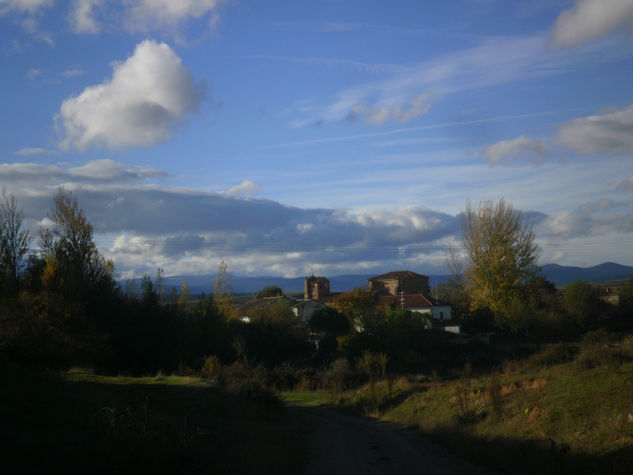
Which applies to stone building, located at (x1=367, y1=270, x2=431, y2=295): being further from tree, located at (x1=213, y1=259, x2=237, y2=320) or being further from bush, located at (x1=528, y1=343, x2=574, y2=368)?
bush, located at (x1=528, y1=343, x2=574, y2=368)

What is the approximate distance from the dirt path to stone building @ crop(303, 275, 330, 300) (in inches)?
3137

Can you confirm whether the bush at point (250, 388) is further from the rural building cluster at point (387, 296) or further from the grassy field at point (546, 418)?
the rural building cluster at point (387, 296)

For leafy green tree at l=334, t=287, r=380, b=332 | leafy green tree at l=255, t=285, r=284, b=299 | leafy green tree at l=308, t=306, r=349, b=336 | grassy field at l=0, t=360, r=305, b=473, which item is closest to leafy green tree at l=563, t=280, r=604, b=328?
leafy green tree at l=334, t=287, r=380, b=332

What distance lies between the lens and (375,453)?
→ 47.0ft

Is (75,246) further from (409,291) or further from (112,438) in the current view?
(409,291)

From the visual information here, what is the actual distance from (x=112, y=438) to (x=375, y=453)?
7740mm

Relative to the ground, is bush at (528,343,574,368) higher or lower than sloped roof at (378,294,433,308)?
lower

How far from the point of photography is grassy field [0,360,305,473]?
27.5ft

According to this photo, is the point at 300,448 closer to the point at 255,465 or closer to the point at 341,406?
the point at 255,465

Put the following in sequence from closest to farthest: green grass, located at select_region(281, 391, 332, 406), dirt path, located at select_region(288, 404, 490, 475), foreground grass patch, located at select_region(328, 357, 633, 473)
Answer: foreground grass patch, located at select_region(328, 357, 633, 473) → dirt path, located at select_region(288, 404, 490, 475) → green grass, located at select_region(281, 391, 332, 406)

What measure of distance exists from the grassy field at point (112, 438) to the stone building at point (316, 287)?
84745 millimetres

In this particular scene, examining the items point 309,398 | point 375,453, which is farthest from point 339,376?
point 375,453

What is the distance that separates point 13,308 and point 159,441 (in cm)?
1678

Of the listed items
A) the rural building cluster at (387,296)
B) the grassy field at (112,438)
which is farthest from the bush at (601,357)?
the rural building cluster at (387,296)
